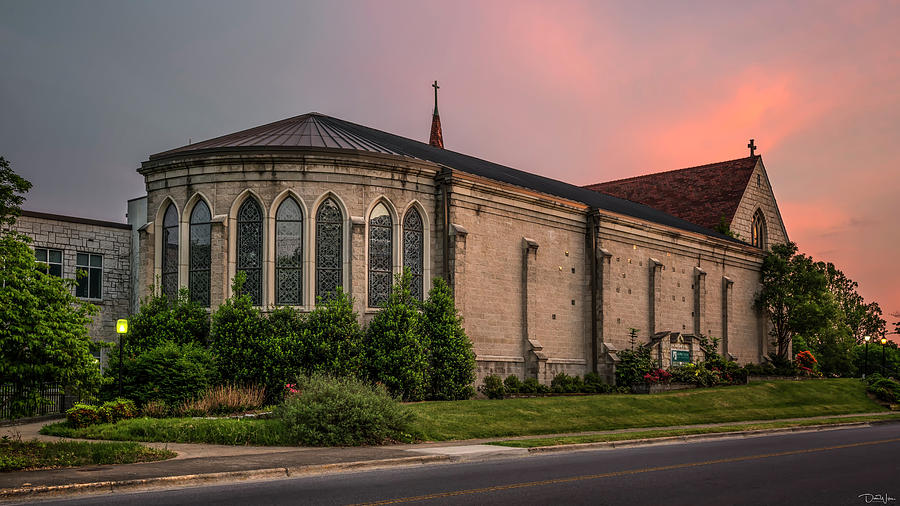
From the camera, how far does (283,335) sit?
89.6ft

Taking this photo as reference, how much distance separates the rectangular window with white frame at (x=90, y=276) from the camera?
30.7m

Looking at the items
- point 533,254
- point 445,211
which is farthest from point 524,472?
point 533,254

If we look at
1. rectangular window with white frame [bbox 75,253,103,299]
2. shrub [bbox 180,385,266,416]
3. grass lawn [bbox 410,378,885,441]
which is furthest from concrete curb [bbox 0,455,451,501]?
rectangular window with white frame [bbox 75,253,103,299]

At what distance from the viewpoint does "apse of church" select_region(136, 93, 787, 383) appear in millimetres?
28688

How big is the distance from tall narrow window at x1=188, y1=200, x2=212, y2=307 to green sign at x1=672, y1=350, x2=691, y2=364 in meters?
22.0

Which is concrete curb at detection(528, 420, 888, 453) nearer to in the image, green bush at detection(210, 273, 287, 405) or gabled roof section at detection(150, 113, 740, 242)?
green bush at detection(210, 273, 287, 405)

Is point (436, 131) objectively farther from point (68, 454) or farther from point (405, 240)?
point (68, 454)

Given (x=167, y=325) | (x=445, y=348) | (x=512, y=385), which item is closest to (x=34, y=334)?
(x=167, y=325)

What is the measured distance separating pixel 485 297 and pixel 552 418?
775 cm

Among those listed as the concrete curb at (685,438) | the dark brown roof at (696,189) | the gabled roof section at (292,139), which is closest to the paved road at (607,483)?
the concrete curb at (685,438)

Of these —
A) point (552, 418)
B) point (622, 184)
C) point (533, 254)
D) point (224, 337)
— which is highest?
point (622, 184)

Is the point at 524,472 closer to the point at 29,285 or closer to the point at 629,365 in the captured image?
the point at 29,285

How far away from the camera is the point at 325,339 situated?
27328 millimetres

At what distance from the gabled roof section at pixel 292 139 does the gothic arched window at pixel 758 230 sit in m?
37.5
